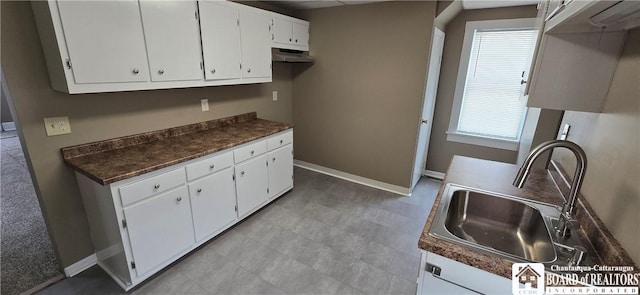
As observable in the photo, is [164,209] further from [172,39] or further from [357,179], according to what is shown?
[357,179]

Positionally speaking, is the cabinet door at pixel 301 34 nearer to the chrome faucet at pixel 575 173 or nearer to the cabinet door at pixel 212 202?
the cabinet door at pixel 212 202

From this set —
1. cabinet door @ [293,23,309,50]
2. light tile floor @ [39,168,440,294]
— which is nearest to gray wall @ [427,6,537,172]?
light tile floor @ [39,168,440,294]

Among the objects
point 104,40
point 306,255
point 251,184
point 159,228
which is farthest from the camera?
point 251,184

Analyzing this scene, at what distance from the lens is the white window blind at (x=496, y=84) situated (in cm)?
311

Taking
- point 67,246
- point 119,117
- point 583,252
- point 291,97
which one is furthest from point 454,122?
point 67,246

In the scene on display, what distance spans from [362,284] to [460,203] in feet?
3.25

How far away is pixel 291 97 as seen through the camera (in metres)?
4.02

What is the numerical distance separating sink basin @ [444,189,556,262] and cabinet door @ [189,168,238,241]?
1.81 m

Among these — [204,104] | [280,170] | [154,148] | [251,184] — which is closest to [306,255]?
[251,184]

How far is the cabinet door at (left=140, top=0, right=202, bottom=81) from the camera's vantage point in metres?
1.91

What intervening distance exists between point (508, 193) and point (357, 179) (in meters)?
2.37

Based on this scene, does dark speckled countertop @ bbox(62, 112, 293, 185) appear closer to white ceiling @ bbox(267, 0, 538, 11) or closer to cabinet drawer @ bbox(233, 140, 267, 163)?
cabinet drawer @ bbox(233, 140, 267, 163)

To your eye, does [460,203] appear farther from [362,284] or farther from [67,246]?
[67,246]

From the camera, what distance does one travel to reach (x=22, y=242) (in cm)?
234
